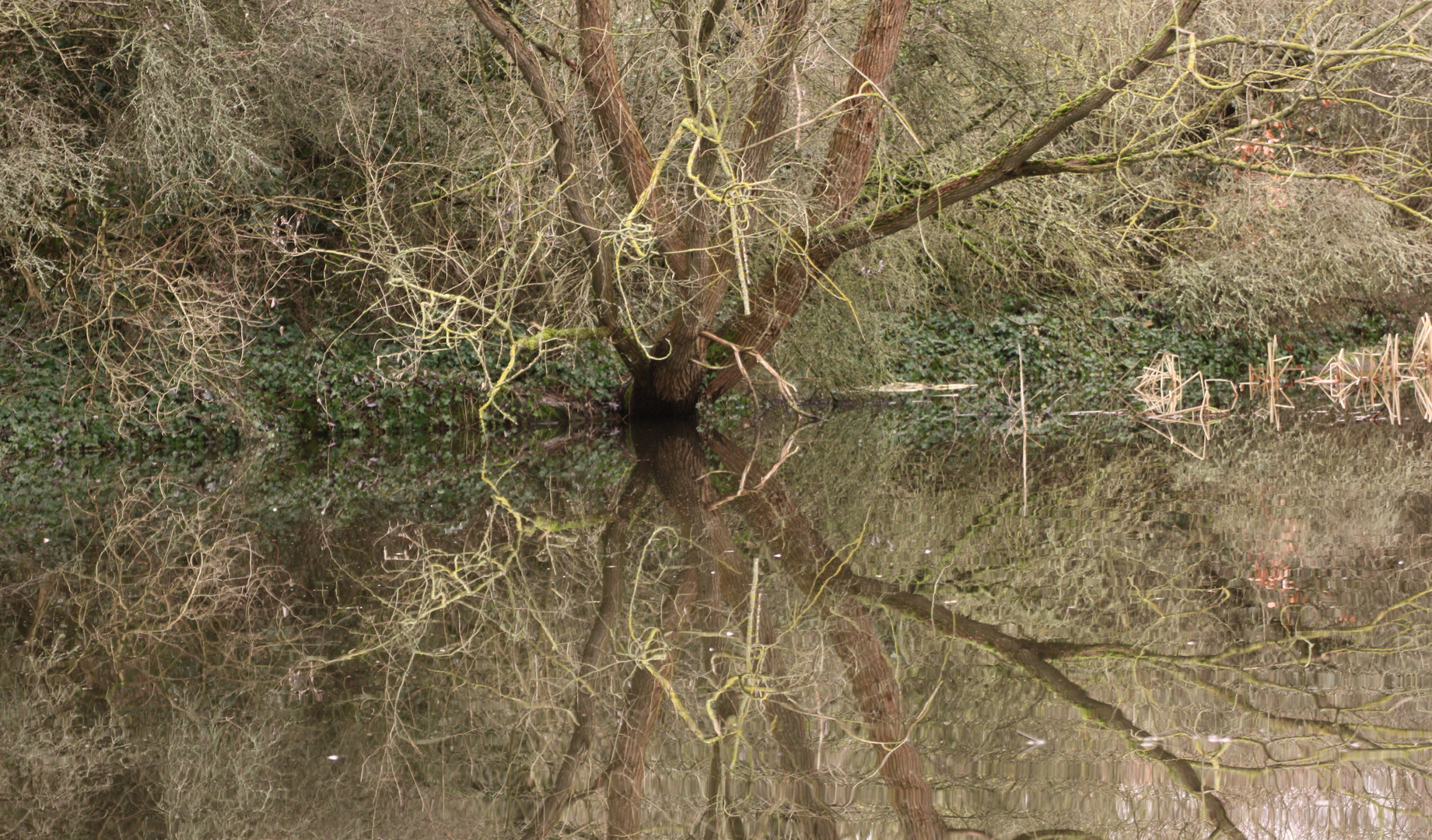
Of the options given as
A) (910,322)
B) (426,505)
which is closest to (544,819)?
(426,505)

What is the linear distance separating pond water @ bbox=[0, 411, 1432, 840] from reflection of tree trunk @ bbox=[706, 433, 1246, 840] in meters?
0.02

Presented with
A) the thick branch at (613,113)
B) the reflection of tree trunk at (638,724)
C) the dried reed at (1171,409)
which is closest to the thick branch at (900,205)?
the thick branch at (613,113)

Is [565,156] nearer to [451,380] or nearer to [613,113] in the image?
[613,113]

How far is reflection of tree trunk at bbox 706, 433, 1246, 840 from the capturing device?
3.11 metres

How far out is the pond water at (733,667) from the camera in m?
3.00

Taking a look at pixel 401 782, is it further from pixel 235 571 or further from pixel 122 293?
pixel 122 293

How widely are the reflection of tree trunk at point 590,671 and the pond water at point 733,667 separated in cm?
2

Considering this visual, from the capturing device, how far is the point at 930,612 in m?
4.73

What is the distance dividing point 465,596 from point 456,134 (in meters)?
7.61

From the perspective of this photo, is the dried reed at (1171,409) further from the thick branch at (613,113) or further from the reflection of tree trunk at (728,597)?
the thick branch at (613,113)

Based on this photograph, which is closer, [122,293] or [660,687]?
[660,687]

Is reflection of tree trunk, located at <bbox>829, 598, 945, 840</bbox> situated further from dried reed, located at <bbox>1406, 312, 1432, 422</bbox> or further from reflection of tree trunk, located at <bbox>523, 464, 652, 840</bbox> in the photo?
dried reed, located at <bbox>1406, 312, 1432, 422</bbox>

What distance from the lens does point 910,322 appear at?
17.0 metres

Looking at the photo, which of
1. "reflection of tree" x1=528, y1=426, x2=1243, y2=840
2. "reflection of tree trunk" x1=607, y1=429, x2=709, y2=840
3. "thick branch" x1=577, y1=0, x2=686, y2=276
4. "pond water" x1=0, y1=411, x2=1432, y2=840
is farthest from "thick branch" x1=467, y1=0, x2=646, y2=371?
"reflection of tree trunk" x1=607, y1=429, x2=709, y2=840
